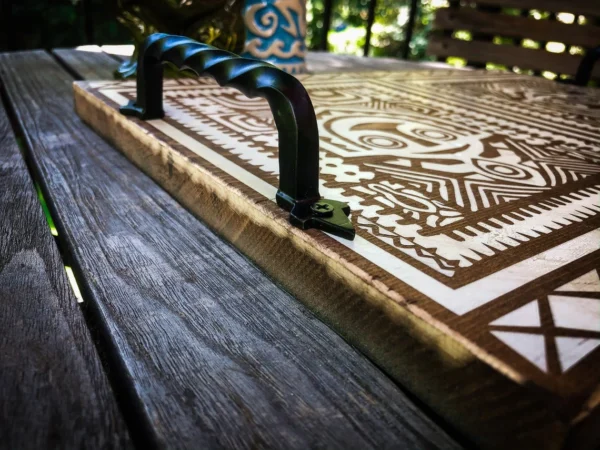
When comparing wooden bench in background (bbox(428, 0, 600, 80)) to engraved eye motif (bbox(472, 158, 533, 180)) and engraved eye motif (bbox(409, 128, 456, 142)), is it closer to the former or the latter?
engraved eye motif (bbox(409, 128, 456, 142))

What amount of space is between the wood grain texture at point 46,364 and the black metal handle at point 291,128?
0.20 m

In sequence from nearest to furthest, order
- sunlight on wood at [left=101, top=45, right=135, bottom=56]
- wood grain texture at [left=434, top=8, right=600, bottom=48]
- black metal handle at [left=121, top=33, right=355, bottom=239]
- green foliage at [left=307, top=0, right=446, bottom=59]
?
black metal handle at [left=121, top=33, right=355, bottom=239]
sunlight on wood at [left=101, top=45, right=135, bottom=56]
wood grain texture at [left=434, top=8, right=600, bottom=48]
green foliage at [left=307, top=0, right=446, bottom=59]

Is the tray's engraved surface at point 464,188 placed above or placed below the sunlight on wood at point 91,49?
below

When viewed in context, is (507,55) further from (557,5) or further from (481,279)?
(481,279)

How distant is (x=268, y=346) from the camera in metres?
0.35

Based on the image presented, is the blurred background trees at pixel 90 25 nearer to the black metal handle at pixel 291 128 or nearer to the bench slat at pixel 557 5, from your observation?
the black metal handle at pixel 291 128

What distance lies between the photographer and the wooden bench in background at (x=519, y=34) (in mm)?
1937

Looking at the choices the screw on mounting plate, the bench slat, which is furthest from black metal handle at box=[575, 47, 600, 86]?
the screw on mounting plate

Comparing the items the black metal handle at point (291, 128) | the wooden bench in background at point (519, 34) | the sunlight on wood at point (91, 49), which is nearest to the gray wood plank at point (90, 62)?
the sunlight on wood at point (91, 49)

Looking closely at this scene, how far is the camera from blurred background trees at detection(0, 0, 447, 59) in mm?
1929

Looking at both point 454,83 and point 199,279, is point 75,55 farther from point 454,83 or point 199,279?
point 199,279

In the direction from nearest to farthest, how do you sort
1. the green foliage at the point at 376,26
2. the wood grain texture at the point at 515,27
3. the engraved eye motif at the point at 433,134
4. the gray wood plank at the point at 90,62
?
1. the engraved eye motif at the point at 433,134
2. the gray wood plank at the point at 90,62
3. the wood grain texture at the point at 515,27
4. the green foliage at the point at 376,26

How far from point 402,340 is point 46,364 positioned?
237mm

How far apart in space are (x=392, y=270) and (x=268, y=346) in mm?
108
